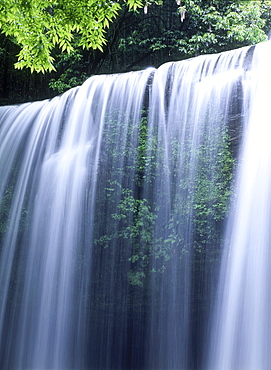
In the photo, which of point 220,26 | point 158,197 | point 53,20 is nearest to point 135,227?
point 158,197

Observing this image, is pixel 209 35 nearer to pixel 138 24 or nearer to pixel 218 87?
pixel 138 24

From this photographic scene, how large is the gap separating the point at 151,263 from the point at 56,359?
1.91 m

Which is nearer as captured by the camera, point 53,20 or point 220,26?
point 53,20

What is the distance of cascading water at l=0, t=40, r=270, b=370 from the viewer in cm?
565

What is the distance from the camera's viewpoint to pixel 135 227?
627 centimetres

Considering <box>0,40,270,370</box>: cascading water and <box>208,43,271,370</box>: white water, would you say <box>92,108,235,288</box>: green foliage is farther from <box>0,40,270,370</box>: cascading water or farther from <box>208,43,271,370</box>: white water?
<box>208,43,271,370</box>: white water

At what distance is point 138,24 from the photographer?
1168 centimetres

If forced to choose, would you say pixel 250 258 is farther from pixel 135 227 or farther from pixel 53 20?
pixel 53 20

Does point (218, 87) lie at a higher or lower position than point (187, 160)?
higher

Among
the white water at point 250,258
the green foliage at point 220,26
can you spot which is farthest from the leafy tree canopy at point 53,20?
the green foliage at point 220,26

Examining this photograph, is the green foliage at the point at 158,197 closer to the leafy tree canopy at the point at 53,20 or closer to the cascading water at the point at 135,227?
the cascading water at the point at 135,227

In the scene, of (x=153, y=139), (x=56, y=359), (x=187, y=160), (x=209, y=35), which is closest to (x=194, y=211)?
(x=187, y=160)

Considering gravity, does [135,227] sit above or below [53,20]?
below

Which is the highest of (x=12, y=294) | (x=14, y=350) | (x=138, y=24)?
(x=138, y=24)
